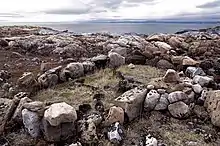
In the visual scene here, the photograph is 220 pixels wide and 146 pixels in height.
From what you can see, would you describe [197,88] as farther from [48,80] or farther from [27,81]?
[27,81]

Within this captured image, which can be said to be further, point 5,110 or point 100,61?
point 100,61

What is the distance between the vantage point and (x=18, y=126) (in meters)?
10.7

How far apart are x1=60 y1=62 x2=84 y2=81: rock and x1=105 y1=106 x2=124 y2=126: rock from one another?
14.4 feet

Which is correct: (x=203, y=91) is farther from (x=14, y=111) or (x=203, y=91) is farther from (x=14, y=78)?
(x=14, y=78)

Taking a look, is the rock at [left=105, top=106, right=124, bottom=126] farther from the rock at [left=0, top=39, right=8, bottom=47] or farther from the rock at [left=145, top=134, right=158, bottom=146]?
the rock at [left=0, top=39, right=8, bottom=47]

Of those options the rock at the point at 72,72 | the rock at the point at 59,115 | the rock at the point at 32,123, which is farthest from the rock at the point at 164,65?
the rock at the point at 32,123

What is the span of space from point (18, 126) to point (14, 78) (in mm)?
5263

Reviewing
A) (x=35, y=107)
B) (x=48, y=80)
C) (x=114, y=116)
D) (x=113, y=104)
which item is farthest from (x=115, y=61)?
(x=35, y=107)

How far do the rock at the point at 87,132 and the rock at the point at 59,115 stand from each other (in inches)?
16.4

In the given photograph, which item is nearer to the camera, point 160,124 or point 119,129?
point 119,129

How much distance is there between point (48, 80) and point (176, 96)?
5.66m

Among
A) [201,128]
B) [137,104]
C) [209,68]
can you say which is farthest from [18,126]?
[209,68]

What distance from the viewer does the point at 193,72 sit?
602 inches

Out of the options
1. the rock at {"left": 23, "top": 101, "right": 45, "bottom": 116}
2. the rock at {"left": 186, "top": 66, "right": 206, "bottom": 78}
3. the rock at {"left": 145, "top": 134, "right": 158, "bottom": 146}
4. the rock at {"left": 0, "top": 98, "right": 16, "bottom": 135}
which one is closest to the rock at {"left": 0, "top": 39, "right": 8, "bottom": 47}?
the rock at {"left": 0, "top": 98, "right": 16, "bottom": 135}
